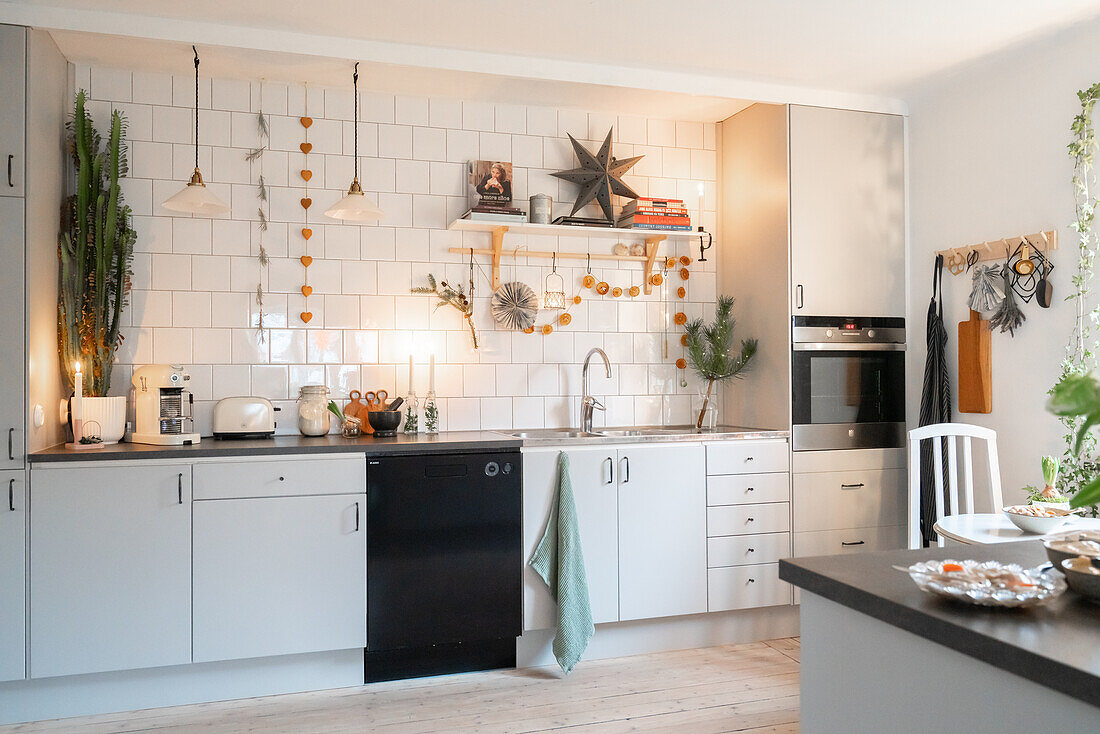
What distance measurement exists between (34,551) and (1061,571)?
10.2 ft

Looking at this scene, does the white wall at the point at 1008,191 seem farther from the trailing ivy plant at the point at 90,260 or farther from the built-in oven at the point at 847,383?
the trailing ivy plant at the point at 90,260

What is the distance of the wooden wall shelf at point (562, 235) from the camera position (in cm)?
376

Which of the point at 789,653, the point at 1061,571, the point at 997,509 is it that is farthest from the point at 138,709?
the point at 997,509

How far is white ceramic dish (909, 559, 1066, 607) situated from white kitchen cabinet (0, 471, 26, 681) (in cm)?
292

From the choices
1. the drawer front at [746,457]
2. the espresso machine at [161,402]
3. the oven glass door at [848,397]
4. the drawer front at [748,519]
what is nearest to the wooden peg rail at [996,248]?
the oven glass door at [848,397]

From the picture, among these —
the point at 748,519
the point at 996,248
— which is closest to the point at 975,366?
the point at 996,248

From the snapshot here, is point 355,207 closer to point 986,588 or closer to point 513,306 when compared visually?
point 513,306

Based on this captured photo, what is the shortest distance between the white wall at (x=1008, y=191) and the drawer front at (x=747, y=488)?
2.76 ft

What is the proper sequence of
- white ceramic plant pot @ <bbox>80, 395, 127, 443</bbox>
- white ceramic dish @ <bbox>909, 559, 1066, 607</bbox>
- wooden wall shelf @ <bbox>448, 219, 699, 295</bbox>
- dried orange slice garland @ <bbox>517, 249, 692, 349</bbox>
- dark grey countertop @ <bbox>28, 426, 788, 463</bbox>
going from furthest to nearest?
dried orange slice garland @ <bbox>517, 249, 692, 349</bbox> < wooden wall shelf @ <bbox>448, 219, 699, 295</bbox> < white ceramic plant pot @ <bbox>80, 395, 127, 443</bbox> < dark grey countertop @ <bbox>28, 426, 788, 463</bbox> < white ceramic dish @ <bbox>909, 559, 1066, 607</bbox>

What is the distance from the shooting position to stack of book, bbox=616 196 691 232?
3.90m

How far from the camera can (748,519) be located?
3.71m

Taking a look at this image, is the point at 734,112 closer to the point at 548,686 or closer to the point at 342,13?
the point at 342,13

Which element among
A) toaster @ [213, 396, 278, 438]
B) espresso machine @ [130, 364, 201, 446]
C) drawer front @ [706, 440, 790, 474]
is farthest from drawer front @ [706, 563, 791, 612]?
espresso machine @ [130, 364, 201, 446]

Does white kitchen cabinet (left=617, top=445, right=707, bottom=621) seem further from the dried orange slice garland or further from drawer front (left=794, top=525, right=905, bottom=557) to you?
the dried orange slice garland
